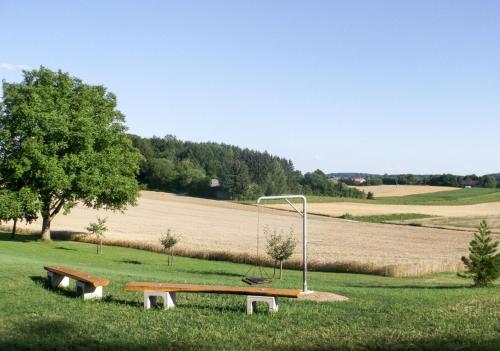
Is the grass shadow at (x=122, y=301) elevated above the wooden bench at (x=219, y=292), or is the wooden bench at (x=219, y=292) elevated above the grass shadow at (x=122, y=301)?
the wooden bench at (x=219, y=292)

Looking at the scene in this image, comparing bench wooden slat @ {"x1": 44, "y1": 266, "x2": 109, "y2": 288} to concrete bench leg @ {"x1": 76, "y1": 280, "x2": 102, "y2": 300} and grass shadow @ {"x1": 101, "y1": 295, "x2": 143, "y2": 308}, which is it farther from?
grass shadow @ {"x1": 101, "y1": 295, "x2": 143, "y2": 308}

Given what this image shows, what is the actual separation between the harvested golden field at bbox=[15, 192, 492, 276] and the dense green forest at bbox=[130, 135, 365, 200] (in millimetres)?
27228

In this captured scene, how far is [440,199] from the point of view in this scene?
103312 millimetres

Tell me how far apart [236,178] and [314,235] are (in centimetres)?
5677

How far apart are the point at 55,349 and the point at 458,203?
96.5m

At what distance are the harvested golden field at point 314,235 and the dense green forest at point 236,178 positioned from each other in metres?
27.2

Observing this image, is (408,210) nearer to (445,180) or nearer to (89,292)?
(445,180)

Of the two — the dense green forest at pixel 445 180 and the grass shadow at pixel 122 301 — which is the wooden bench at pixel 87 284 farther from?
the dense green forest at pixel 445 180

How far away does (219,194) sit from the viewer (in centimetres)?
11388

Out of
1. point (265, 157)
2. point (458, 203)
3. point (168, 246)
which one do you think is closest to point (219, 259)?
point (168, 246)

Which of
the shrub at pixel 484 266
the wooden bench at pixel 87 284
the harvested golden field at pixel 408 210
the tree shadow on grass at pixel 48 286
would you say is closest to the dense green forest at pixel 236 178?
the harvested golden field at pixel 408 210

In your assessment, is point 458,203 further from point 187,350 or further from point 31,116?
point 187,350

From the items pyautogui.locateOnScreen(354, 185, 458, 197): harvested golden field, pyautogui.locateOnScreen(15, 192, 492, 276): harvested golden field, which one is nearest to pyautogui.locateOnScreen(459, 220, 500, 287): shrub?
pyautogui.locateOnScreen(15, 192, 492, 276): harvested golden field

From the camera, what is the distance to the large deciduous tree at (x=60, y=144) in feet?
125
